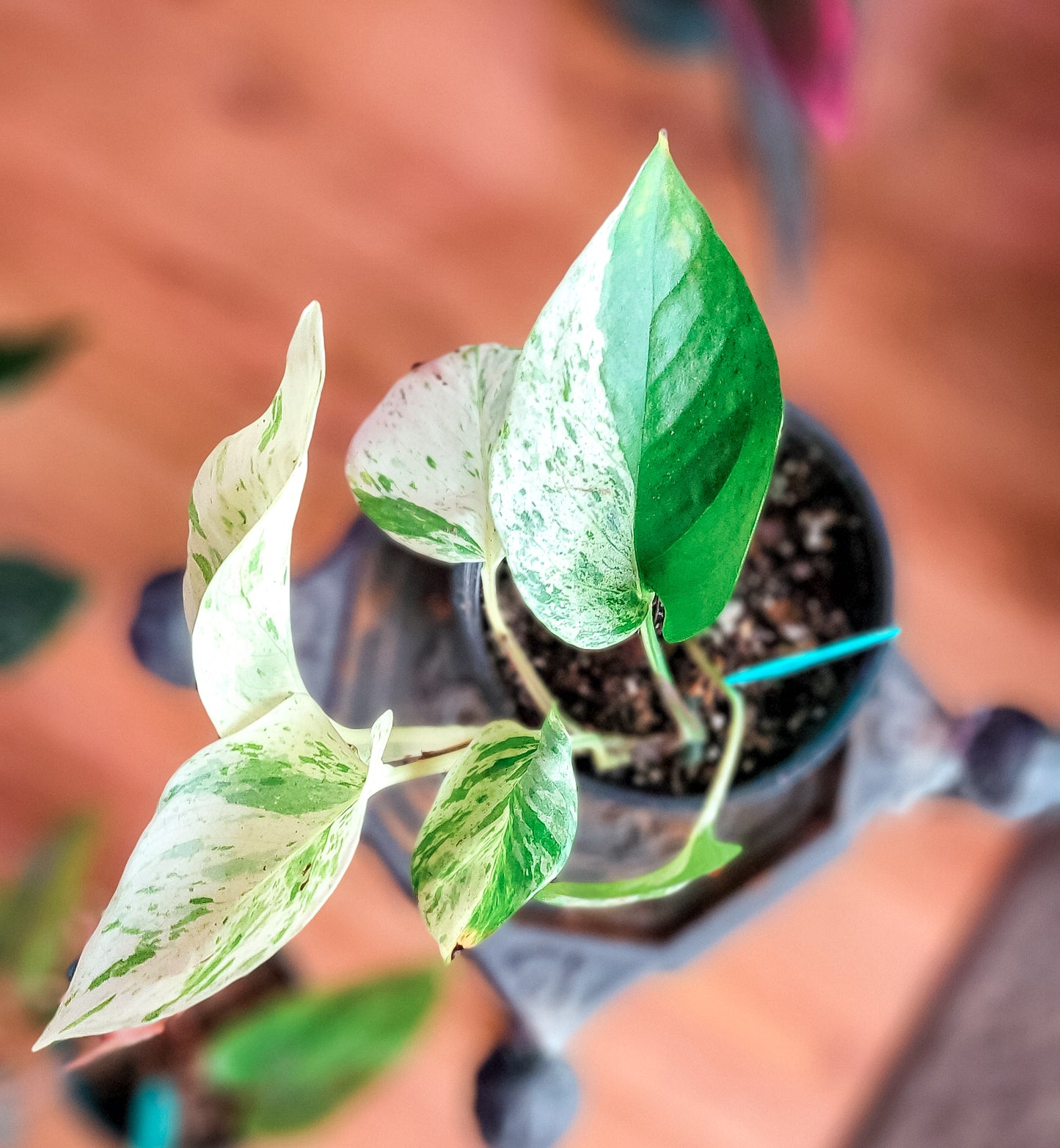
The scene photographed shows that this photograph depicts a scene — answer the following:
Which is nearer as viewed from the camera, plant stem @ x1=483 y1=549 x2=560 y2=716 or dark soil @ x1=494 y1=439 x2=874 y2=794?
plant stem @ x1=483 y1=549 x2=560 y2=716

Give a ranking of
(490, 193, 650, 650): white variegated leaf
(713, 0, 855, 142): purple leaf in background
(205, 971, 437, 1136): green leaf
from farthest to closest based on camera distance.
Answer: (205, 971, 437, 1136): green leaf → (713, 0, 855, 142): purple leaf in background → (490, 193, 650, 650): white variegated leaf

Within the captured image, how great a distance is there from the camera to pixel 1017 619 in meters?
0.78

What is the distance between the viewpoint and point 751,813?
0.53 meters

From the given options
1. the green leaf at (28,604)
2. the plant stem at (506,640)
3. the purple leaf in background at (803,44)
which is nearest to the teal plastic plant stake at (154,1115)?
the green leaf at (28,604)

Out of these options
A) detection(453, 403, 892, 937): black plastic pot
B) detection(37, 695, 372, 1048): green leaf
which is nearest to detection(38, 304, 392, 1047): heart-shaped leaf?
detection(37, 695, 372, 1048): green leaf

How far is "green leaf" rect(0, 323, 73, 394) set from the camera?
2.02 feet

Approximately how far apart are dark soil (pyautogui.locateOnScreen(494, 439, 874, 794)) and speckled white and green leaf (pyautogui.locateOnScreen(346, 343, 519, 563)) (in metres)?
0.16

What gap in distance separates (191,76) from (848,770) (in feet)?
2.68

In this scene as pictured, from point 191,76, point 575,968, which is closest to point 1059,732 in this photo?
point 575,968

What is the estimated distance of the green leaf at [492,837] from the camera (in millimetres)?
243

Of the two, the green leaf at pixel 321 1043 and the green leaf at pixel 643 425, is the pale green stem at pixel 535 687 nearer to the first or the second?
the green leaf at pixel 643 425

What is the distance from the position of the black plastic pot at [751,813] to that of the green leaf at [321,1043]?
5.1 inches

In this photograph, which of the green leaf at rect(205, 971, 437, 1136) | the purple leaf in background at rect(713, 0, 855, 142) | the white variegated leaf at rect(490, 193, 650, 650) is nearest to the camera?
the white variegated leaf at rect(490, 193, 650, 650)

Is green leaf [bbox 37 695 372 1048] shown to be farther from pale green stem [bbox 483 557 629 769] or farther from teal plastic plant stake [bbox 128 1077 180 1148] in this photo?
teal plastic plant stake [bbox 128 1077 180 1148]
